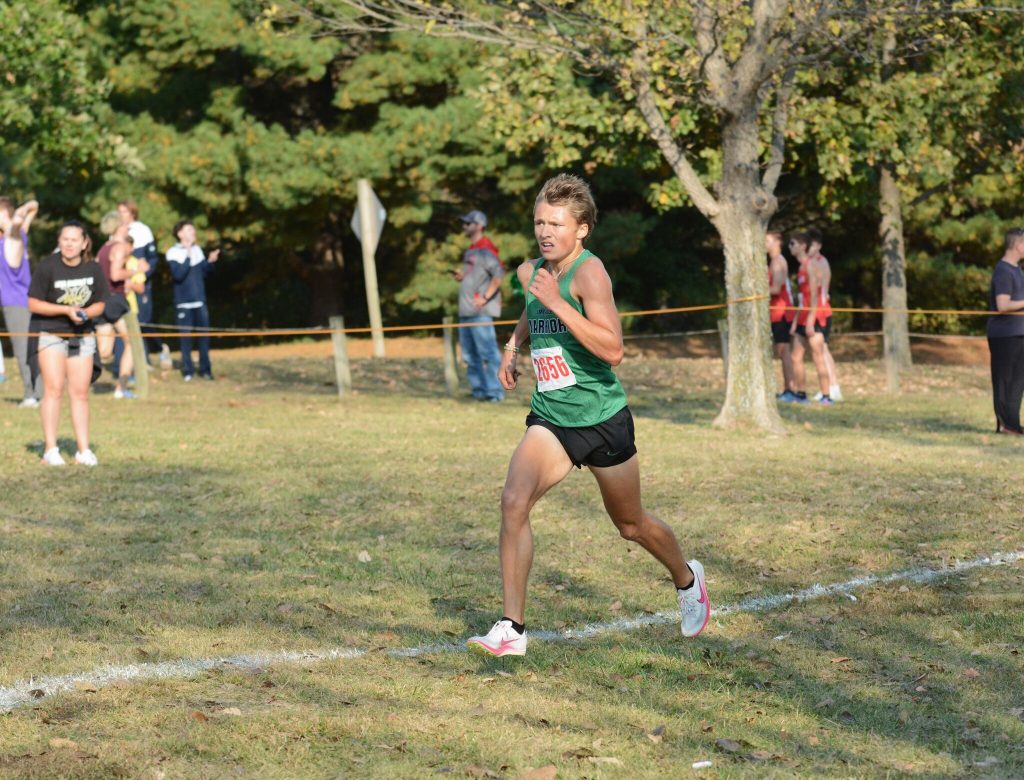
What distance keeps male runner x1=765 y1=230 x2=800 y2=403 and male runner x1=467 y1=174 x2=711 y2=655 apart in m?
11.7

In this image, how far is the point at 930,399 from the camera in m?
19.4

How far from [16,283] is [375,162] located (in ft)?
40.0

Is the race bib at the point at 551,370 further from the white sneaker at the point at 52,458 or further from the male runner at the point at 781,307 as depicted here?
the male runner at the point at 781,307

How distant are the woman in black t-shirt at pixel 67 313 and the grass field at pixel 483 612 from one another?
81 cm

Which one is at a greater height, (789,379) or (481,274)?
(481,274)

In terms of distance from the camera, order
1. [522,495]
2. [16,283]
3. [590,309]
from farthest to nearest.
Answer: [16,283] → [522,495] → [590,309]

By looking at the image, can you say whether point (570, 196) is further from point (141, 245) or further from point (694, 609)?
point (141, 245)

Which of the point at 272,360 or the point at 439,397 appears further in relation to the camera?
the point at 272,360

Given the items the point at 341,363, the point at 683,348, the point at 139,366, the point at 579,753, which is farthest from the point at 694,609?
the point at 683,348

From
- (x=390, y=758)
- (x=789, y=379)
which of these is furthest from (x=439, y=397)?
(x=390, y=758)

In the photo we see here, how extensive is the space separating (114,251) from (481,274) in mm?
4117

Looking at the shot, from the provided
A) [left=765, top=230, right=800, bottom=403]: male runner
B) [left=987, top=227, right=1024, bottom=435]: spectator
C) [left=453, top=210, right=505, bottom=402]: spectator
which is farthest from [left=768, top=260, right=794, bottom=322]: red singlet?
[left=987, top=227, right=1024, bottom=435]: spectator

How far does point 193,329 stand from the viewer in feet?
66.4

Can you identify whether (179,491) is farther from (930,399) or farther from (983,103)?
(983,103)
